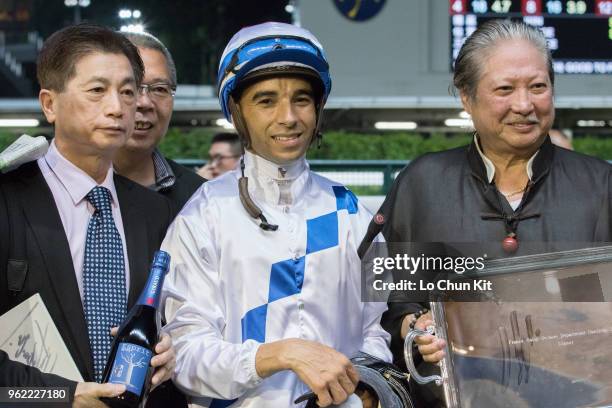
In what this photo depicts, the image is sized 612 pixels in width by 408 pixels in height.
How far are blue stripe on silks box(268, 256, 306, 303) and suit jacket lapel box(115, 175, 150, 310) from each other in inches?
11.7

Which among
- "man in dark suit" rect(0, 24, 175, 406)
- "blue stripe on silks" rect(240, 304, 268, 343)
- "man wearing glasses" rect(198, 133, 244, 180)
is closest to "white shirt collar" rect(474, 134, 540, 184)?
"blue stripe on silks" rect(240, 304, 268, 343)

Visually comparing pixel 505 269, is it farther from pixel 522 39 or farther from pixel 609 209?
pixel 522 39

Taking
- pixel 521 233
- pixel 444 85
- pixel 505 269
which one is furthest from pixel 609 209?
pixel 444 85

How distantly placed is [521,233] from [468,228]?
0.12 metres

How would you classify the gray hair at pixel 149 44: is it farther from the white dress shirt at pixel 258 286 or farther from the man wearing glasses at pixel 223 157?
the man wearing glasses at pixel 223 157

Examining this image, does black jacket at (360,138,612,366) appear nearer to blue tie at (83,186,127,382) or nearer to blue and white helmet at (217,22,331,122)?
blue and white helmet at (217,22,331,122)

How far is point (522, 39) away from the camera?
2.16 metres

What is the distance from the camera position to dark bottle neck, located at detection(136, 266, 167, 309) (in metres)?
1.83

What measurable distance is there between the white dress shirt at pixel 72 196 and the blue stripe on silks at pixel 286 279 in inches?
12.9

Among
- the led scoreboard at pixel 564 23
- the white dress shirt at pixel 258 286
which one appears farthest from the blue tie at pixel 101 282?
the led scoreboard at pixel 564 23

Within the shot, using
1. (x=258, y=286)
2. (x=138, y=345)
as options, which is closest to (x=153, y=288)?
(x=138, y=345)

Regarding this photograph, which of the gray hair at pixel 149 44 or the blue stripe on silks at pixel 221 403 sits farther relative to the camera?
the gray hair at pixel 149 44

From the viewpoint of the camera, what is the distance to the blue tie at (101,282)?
75.0 inches

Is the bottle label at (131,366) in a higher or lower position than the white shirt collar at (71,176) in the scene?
lower
